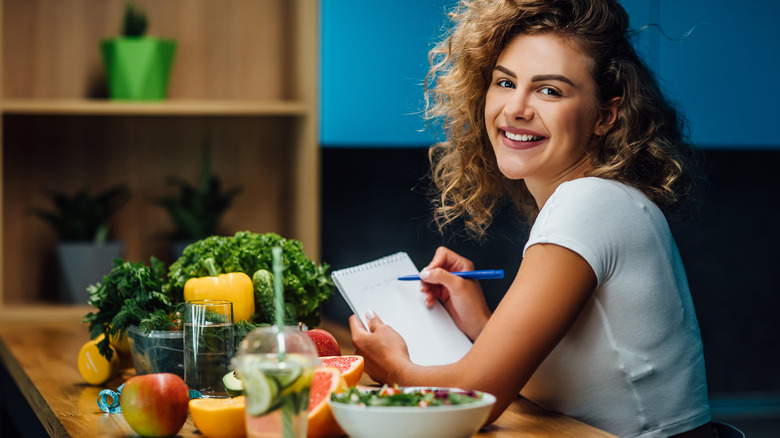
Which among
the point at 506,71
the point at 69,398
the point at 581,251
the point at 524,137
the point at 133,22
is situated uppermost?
the point at 133,22

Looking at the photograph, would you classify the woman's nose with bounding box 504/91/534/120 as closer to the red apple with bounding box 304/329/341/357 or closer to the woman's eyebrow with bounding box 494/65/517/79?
the woman's eyebrow with bounding box 494/65/517/79

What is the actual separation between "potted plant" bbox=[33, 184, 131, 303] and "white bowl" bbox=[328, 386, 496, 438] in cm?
176

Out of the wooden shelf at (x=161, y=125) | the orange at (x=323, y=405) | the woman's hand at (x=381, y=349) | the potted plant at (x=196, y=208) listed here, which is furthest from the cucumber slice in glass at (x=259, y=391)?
the potted plant at (x=196, y=208)

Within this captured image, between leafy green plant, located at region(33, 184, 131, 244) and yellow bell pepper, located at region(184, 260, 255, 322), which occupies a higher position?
yellow bell pepper, located at region(184, 260, 255, 322)

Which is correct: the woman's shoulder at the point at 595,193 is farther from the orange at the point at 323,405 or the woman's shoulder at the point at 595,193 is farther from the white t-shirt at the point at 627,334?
the orange at the point at 323,405

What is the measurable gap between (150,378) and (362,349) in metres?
0.34

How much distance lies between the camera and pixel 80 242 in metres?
2.50

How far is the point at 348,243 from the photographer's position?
288 cm

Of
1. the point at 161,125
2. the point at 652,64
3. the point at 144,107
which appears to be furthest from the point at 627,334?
the point at 161,125

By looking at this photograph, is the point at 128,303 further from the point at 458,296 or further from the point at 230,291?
the point at 458,296

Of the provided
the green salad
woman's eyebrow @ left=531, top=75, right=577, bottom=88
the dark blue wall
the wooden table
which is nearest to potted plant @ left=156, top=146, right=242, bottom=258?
the dark blue wall

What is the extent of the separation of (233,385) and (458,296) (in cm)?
47

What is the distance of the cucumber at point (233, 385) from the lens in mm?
1127

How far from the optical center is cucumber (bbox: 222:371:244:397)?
1.13 m
